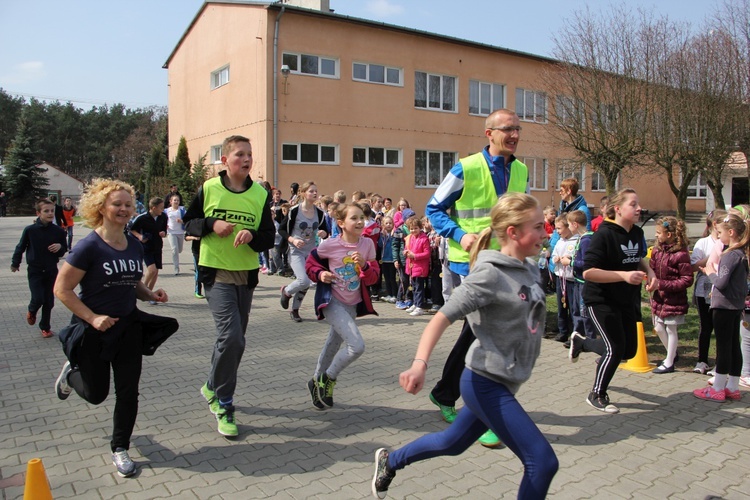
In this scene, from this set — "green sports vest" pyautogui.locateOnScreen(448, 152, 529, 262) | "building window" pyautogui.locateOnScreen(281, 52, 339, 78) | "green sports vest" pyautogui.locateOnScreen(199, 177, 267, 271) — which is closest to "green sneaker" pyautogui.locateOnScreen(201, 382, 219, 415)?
"green sports vest" pyautogui.locateOnScreen(199, 177, 267, 271)

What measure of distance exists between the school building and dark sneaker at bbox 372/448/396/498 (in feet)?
62.6

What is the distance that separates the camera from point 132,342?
4.05 metres

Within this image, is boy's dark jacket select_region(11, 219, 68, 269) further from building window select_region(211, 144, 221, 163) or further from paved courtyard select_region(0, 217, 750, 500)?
building window select_region(211, 144, 221, 163)

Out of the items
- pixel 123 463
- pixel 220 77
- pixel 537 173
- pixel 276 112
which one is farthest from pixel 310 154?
pixel 123 463

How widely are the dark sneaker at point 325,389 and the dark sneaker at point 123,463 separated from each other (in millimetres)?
1686

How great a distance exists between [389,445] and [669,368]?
3.60 metres

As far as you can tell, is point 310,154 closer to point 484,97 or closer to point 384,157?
point 384,157

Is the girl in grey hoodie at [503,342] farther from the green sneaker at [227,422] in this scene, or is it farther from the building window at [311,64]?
the building window at [311,64]

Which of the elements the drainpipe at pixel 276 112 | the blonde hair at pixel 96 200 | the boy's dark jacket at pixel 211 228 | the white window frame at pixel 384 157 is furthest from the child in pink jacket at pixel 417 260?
the white window frame at pixel 384 157

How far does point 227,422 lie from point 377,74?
21531mm

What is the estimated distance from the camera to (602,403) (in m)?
5.16

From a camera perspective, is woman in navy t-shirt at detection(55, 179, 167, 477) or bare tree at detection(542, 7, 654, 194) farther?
bare tree at detection(542, 7, 654, 194)

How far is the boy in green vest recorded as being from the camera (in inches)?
179

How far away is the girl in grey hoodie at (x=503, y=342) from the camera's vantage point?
2795 millimetres
